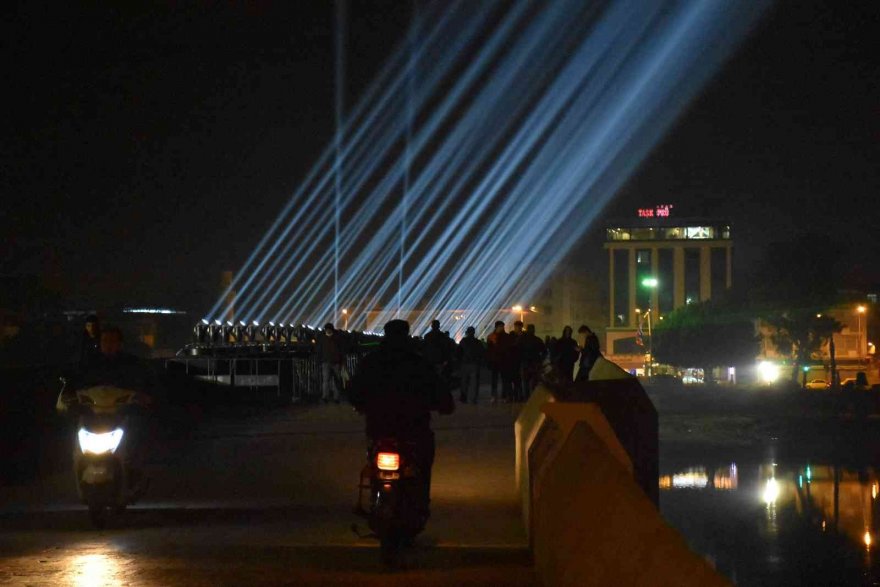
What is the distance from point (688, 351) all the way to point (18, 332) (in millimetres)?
58434

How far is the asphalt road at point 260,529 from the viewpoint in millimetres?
7504

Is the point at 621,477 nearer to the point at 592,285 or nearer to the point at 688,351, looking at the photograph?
the point at 688,351

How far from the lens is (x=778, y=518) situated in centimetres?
1187

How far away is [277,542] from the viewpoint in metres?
8.35

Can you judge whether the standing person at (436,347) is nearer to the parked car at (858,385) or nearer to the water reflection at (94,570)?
the water reflection at (94,570)

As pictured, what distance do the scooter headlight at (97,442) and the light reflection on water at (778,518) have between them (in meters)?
4.73

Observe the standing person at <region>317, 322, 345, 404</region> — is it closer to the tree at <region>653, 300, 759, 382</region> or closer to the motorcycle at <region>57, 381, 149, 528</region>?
the motorcycle at <region>57, 381, 149, 528</region>

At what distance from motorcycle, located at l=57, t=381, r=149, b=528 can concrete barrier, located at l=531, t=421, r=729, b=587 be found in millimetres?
3138

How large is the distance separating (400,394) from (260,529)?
2.13 metres

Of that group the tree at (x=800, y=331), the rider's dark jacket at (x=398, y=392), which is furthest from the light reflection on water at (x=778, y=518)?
the tree at (x=800, y=331)

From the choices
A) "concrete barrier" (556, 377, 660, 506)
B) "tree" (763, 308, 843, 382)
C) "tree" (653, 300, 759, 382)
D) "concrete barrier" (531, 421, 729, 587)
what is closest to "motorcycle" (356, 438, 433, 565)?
"concrete barrier" (531, 421, 729, 587)

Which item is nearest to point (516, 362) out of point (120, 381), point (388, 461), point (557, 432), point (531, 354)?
point (531, 354)

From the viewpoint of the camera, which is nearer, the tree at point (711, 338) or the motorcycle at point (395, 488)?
the motorcycle at point (395, 488)

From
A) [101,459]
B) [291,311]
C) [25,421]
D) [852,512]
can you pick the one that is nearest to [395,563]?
[101,459]
